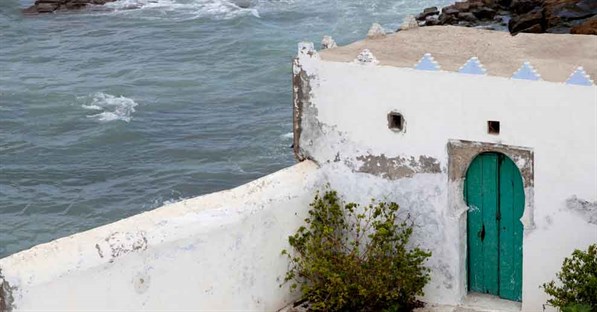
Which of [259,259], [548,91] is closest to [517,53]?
[548,91]

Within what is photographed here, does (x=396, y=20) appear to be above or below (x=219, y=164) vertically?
above

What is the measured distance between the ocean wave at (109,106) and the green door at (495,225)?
19195mm

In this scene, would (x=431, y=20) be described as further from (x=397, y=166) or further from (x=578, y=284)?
(x=578, y=284)

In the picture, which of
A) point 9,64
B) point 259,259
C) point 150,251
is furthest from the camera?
point 9,64

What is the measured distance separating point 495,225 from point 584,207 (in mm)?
1035

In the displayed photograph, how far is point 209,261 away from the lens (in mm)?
10508

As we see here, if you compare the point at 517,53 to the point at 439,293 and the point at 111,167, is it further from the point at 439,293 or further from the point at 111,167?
the point at 111,167

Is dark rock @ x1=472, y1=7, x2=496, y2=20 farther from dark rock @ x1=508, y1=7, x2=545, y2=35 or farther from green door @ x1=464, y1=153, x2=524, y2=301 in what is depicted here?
green door @ x1=464, y1=153, x2=524, y2=301

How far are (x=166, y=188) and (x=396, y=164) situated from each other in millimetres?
14038

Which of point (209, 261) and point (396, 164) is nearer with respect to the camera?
point (209, 261)

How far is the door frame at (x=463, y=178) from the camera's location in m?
10.6

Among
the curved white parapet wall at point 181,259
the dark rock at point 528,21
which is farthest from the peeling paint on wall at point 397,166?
the dark rock at point 528,21

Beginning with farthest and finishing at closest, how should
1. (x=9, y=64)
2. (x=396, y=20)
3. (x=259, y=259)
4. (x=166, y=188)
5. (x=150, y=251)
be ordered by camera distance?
1. (x=396, y=20)
2. (x=9, y=64)
3. (x=166, y=188)
4. (x=259, y=259)
5. (x=150, y=251)

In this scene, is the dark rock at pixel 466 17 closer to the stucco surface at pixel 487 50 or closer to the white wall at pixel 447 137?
the stucco surface at pixel 487 50
